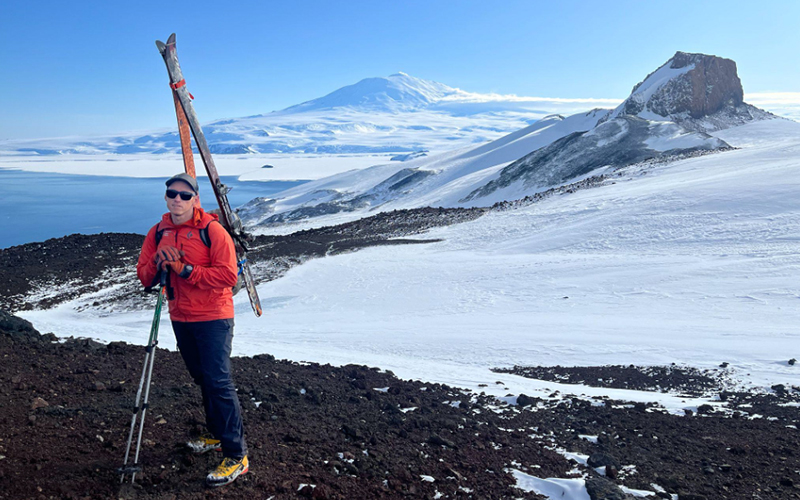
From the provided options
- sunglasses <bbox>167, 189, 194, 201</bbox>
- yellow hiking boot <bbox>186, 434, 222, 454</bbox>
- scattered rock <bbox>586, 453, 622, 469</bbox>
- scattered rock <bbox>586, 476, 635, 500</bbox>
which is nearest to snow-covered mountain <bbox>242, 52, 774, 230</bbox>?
scattered rock <bbox>586, 453, 622, 469</bbox>

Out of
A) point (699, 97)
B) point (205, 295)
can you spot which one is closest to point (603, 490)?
point (205, 295)

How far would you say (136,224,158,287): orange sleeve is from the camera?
3.71 metres

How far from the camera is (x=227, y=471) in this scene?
3.67 metres

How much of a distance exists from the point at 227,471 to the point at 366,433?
153 centimetres

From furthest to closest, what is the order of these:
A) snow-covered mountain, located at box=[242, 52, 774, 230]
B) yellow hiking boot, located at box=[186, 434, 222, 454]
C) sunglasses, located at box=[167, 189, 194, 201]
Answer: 1. snow-covered mountain, located at box=[242, 52, 774, 230]
2. yellow hiking boot, located at box=[186, 434, 222, 454]
3. sunglasses, located at box=[167, 189, 194, 201]

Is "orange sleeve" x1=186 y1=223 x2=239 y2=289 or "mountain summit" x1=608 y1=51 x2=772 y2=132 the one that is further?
"mountain summit" x1=608 y1=51 x2=772 y2=132

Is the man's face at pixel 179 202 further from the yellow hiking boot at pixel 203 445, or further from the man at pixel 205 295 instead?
the yellow hiking boot at pixel 203 445

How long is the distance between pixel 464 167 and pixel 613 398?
53422 mm

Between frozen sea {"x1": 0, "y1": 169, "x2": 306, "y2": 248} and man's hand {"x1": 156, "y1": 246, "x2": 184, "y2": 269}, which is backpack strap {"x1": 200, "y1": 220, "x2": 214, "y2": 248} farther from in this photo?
frozen sea {"x1": 0, "y1": 169, "x2": 306, "y2": 248}

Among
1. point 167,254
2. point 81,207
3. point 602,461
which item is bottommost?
point 602,461

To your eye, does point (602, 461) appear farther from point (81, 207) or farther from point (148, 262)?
point (81, 207)

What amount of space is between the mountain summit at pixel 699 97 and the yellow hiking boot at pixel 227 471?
4586cm

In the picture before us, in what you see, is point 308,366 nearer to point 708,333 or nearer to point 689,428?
point 689,428

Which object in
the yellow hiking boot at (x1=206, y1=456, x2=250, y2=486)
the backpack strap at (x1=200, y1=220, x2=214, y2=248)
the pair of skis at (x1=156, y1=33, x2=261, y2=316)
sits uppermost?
the pair of skis at (x1=156, y1=33, x2=261, y2=316)
